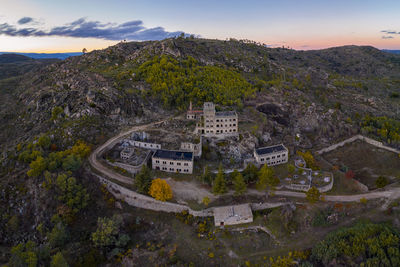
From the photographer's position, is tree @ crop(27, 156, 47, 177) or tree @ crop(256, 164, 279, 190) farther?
tree @ crop(27, 156, 47, 177)

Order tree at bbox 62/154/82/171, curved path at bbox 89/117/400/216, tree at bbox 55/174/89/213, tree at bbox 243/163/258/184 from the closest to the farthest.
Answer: tree at bbox 55/174/89/213 → curved path at bbox 89/117/400/216 → tree at bbox 62/154/82/171 → tree at bbox 243/163/258/184

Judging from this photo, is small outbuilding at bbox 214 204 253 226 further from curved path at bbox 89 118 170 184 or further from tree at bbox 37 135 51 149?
tree at bbox 37 135 51 149

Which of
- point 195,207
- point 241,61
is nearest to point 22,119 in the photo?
point 195,207

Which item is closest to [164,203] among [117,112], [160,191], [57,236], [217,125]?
[160,191]

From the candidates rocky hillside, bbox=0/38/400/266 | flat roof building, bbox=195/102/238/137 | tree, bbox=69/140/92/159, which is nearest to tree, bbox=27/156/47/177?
rocky hillside, bbox=0/38/400/266

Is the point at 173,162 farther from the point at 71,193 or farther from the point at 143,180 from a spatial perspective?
the point at 71,193

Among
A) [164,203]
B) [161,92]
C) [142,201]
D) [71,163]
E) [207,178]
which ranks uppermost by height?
[161,92]
